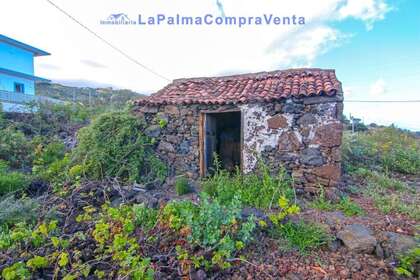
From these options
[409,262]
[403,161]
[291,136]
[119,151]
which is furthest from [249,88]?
[403,161]

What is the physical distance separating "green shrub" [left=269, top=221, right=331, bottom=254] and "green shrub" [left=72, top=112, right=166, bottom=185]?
3.55 metres

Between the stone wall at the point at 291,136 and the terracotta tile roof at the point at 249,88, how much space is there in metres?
0.17

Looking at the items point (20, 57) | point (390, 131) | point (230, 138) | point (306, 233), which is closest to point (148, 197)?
point (306, 233)

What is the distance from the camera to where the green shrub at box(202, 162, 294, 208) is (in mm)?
4715

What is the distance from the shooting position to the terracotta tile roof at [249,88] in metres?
5.41

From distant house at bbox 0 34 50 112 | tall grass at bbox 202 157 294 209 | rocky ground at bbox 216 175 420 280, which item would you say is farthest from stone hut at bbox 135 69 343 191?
distant house at bbox 0 34 50 112

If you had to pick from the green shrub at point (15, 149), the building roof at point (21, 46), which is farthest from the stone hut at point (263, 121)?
the building roof at point (21, 46)

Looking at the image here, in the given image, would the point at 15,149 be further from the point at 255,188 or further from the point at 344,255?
the point at 344,255

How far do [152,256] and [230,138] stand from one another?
18.2 ft

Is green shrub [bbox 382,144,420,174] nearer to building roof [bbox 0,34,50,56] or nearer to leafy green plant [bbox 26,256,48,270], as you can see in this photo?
leafy green plant [bbox 26,256,48,270]

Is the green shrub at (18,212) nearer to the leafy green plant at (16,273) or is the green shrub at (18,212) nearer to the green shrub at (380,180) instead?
the leafy green plant at (16,273)

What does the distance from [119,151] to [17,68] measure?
16.0m

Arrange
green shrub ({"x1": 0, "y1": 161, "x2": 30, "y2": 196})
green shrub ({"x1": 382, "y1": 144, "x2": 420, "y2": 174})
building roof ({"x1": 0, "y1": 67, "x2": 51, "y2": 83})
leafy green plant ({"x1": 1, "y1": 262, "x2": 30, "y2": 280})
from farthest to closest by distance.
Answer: building roof ({"x1": 0, "y1": 67, "x2": 51, "y2": 83}), green shrub ({"x1": 382, "y1": 144, "x2": 420, "y2": 174}), green shrub ({"x1": 0, "y1": 161, "x2": 30, "y2": 196}), leafy green plant ({"x1": 1, "y1": 262, "x2": 30, "y2": 280})

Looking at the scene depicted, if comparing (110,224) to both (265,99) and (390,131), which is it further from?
(390,131)
